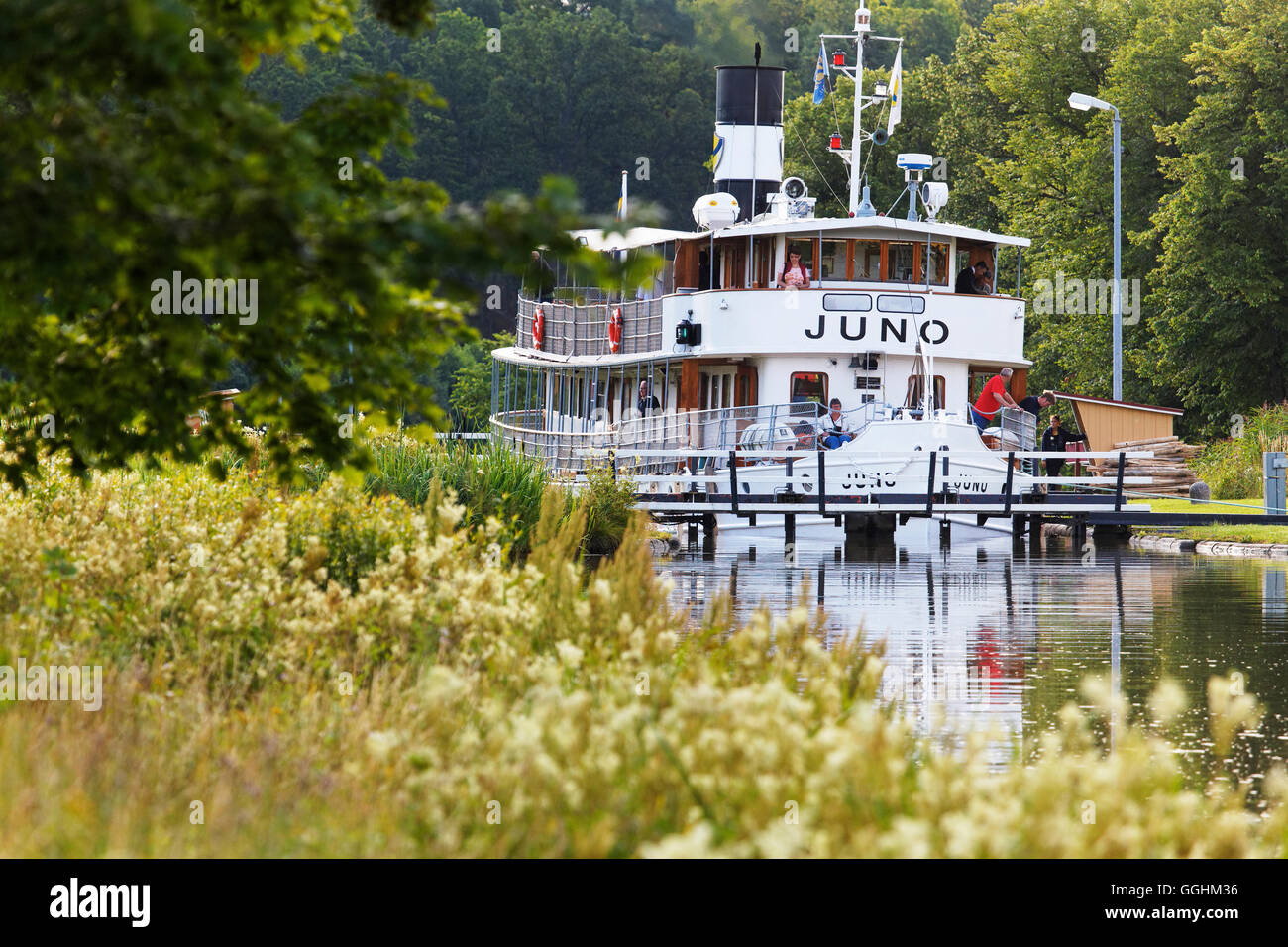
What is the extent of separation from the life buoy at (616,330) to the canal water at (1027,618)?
18.5 ft

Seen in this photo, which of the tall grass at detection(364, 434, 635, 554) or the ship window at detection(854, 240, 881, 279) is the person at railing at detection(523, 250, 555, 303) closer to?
the tall grass at detection(364, 434, 635, 554)

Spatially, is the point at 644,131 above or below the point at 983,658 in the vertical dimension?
above

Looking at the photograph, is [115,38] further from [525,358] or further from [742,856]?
[525,358]

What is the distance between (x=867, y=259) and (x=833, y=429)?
407cm

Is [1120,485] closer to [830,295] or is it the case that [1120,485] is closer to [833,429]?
[833,429]

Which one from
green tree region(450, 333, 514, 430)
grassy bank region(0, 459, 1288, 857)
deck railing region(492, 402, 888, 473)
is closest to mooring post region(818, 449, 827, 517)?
deck railing region(492, 402, 888, 473)

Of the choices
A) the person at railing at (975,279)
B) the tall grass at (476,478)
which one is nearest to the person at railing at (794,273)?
the person at railing at (975,279)

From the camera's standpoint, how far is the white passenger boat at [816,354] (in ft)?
94.0

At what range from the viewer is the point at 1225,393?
4594cm

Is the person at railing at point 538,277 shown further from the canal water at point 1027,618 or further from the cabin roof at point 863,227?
the cabin roof at point 863,227
